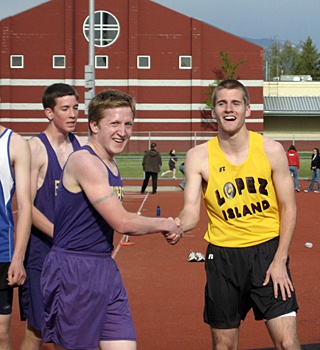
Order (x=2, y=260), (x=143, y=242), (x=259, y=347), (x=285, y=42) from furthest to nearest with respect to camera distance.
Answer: (x=285, y=42)
(x=143, y=242)
(x=259, y=347)
(x=2, y=260)

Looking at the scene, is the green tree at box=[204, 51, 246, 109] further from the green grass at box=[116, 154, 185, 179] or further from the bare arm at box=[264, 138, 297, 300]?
the bare arm at box=[264, 138, 297, 300]

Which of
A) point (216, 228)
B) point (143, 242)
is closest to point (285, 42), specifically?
point (143, 242)

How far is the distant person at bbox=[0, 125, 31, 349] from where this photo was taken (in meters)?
5.10

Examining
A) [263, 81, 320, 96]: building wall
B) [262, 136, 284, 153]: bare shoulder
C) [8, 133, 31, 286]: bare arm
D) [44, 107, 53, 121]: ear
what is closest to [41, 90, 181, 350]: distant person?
[8, 133, 31, 286]: bare arm

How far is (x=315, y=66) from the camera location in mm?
110312

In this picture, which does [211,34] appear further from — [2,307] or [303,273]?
[2,307]

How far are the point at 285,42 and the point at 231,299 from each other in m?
130

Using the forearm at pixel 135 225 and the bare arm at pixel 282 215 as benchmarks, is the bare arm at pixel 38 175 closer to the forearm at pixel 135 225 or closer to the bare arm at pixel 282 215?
the forearm at pixel 135 225

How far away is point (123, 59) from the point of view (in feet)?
216

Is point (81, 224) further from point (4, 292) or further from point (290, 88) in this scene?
point (290, 88)

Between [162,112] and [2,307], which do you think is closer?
[2,307]

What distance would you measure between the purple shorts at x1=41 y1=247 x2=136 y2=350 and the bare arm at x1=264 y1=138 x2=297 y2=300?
119 centimetres

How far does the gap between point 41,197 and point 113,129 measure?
4.67ft

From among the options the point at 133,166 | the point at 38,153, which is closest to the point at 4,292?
the point at 38,153
